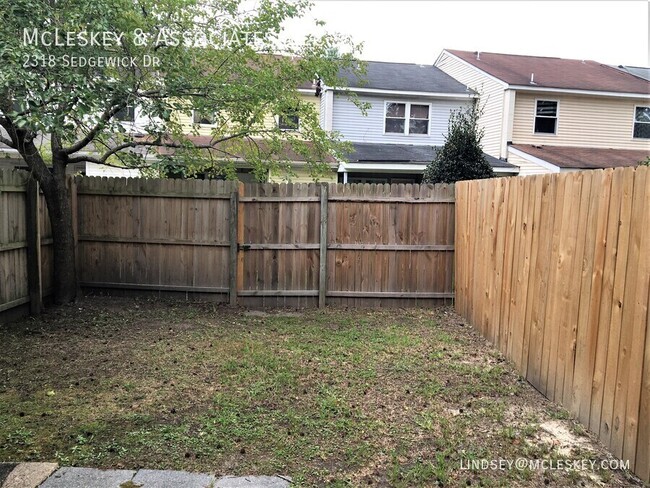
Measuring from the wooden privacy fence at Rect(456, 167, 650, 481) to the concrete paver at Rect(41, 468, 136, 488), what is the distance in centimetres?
290

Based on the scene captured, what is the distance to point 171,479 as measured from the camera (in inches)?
102

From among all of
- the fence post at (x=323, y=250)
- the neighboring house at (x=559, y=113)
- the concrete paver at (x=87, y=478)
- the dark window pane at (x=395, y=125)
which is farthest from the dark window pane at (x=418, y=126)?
the concrete paver at (x=87, y=478)

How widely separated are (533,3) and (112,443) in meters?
18.7

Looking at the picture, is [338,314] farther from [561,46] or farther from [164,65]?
[561,46]

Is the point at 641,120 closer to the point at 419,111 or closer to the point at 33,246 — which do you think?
the point at 419,111

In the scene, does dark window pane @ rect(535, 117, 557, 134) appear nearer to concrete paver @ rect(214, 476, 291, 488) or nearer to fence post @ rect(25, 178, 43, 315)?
fence post @ rect(25, 178, 43, 315)

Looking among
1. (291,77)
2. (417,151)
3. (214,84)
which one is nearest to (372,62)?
(417,151)

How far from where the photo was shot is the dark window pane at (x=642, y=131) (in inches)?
631

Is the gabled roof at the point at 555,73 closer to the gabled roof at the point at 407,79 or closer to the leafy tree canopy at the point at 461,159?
the gabled roof at the point at 407,79

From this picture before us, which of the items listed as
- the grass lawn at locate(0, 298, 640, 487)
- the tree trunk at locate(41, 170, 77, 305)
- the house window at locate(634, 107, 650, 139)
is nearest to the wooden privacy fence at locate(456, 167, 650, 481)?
the grass lawn at locate(0, 298, 640, 487)

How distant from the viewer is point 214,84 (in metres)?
6.02

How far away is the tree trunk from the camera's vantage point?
6.11m

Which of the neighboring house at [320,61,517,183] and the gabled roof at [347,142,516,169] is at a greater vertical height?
the neighboring house at [320,61,517,183]

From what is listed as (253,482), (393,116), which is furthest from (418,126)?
(253,482)
